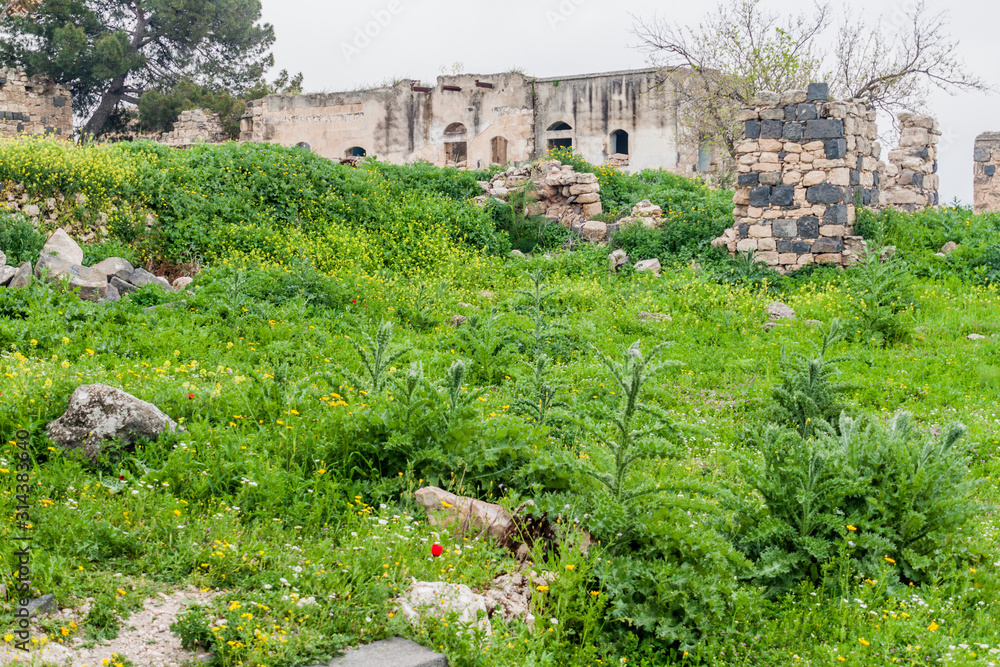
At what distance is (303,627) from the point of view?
3.46 m

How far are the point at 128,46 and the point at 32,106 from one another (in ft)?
15.7

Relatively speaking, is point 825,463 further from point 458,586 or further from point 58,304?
point 58,304

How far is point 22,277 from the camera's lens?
8.77m

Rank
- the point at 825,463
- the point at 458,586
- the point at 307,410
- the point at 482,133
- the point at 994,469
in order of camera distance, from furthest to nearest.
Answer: the point at 482,133, the point at 994,469, the point at 307,410, the point at 825,463, the point at 458,586

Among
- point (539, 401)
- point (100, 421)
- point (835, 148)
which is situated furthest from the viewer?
point (835, 148)

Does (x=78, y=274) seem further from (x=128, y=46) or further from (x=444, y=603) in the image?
(x=128, y=46)

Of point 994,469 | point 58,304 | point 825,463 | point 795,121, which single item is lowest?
point 994,469

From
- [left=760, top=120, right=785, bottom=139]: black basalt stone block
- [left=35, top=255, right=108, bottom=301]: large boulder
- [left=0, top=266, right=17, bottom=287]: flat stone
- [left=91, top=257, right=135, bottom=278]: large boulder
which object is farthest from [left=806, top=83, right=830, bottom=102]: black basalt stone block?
[left=0, top=266, right=17, bottom=287]: flat stone

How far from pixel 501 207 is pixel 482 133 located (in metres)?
12.1

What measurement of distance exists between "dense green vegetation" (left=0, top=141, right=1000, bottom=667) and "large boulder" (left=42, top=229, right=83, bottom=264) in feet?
1.14

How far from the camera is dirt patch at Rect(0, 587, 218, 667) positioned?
10.1 ft

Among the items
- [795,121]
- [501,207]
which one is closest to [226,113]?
[501,207]

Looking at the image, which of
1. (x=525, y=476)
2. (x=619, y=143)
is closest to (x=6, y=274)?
(x=525, y=476)

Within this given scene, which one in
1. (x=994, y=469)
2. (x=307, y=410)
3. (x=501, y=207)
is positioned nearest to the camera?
(x=307, y=410)
